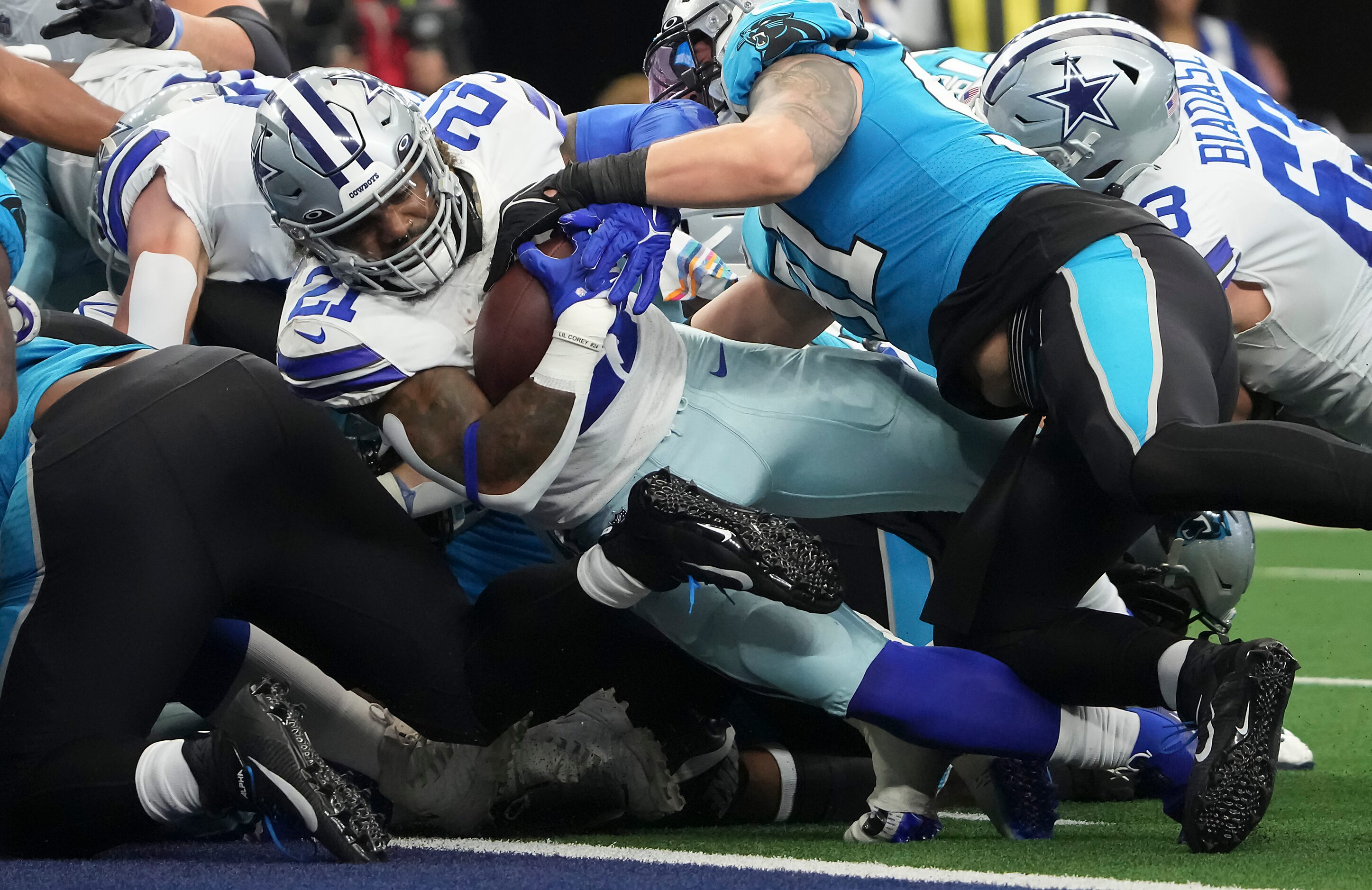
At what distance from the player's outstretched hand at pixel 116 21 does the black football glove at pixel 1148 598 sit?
2.71 metres

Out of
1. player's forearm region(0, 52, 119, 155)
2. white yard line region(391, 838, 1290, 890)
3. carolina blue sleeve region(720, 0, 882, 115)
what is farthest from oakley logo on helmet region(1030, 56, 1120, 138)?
player's forearm region(0, 52, 119, 155)

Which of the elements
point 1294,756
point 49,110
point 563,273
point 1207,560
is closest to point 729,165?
point 563,273

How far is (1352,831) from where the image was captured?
7.35 feet

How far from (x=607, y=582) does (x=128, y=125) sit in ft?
6.48

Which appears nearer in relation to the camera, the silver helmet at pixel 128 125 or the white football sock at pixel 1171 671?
the white football sock at pixel 1171 671

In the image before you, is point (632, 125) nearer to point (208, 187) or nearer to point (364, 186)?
point (364, 186)

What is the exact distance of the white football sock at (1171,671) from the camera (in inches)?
83.7

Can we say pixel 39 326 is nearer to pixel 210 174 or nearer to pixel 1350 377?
pixel 210 174

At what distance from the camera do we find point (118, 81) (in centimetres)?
382

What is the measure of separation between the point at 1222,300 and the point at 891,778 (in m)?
0.87

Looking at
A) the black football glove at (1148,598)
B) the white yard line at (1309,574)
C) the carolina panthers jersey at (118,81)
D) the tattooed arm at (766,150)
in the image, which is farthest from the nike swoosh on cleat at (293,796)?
the white yard line at (1309,574)

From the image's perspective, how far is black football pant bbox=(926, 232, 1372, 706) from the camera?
1915mm

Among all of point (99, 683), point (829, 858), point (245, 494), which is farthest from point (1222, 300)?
point (99, 683)

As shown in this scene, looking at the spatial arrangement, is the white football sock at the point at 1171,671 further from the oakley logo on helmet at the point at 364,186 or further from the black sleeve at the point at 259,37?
the black sleeve at the point at 259,37
